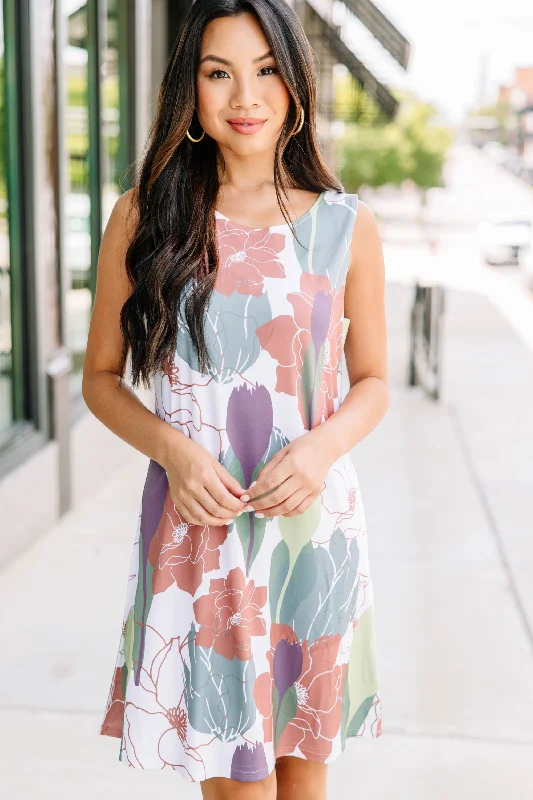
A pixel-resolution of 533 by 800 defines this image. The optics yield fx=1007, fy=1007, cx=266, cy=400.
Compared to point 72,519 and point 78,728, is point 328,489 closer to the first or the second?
point 78,728

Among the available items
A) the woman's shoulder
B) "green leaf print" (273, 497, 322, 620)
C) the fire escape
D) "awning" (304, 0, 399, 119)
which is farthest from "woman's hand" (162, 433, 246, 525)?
"awning" (304, 0, 399, 119)

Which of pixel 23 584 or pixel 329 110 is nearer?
pixel 23 584

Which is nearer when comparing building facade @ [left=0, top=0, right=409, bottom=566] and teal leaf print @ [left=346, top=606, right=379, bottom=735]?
teal leaf print @ [left=346, top=606, right=379, bottom=735]

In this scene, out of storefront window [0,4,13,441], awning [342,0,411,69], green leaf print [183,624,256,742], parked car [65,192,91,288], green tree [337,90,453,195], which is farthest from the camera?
green tree [337,90,453,195]

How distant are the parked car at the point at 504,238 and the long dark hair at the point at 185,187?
1001 inches

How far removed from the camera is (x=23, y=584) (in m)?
4.61

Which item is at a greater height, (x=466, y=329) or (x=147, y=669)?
(x=147, y=669)

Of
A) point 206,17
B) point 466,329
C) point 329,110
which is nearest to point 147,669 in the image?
point 206,17

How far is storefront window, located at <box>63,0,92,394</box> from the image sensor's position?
251 inches

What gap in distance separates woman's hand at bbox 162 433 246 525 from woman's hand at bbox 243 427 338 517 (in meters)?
0.04

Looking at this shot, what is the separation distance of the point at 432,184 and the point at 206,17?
65.3 metres

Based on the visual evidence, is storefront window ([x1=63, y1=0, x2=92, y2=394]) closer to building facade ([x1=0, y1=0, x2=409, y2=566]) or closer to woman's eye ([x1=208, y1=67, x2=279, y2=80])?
building facade ([x1=0, y1=0, x2=409, y2=566])

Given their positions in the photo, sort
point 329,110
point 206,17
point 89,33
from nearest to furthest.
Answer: point 206,17, point 89,33, point 329,110

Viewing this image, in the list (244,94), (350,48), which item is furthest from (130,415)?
(350,48)
